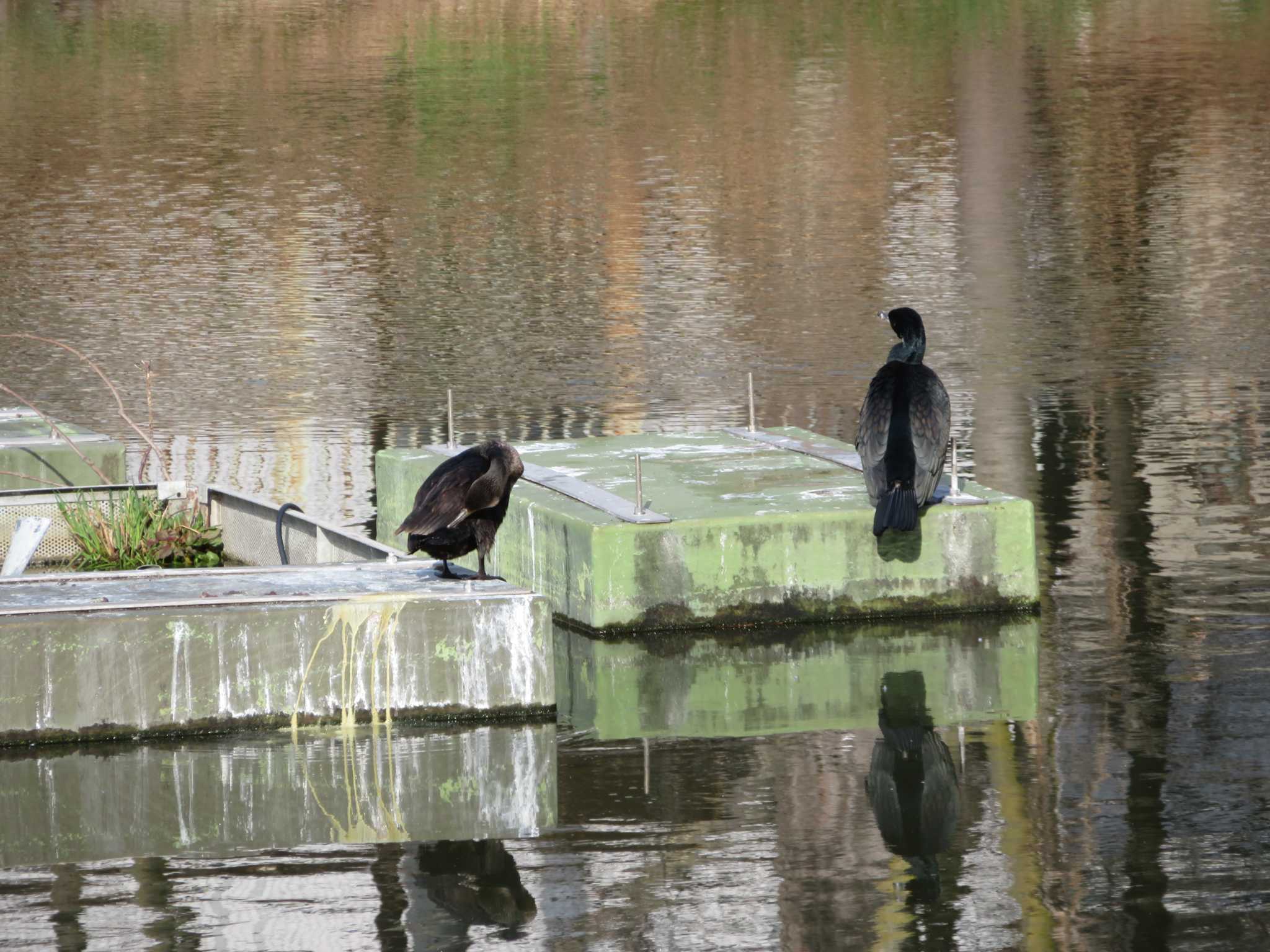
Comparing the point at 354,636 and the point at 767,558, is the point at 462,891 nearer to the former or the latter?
the point at 354,636

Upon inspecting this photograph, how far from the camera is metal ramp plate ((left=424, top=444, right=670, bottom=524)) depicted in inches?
482

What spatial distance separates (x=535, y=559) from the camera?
12930 millimetres

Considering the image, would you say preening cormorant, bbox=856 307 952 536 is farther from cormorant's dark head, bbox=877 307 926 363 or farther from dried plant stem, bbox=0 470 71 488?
dried plant stem, bbox=0 470 71 488

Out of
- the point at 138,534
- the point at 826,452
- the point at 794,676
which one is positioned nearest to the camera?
the point at 794,676

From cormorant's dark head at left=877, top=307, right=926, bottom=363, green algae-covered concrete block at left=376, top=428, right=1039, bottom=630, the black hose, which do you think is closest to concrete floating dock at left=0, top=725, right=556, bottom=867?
green algae-covered concrete block at left=376, top=428, right=1039, bottom=630

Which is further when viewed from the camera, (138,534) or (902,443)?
(138,534)

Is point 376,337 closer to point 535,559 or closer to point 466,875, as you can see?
point 535,559

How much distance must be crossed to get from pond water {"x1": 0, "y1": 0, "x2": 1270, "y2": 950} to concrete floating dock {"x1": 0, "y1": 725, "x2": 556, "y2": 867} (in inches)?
3.1

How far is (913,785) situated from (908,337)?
12.1 feet

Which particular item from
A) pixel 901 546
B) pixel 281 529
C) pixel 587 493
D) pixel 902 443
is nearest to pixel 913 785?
pixel 902 443

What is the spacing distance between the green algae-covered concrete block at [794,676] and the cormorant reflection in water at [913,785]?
0.08 metres

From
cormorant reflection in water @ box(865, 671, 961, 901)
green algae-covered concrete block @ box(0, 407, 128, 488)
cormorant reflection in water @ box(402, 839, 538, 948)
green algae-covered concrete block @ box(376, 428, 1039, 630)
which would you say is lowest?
cormorant reflection in water @ box(402, 839, 538, 948)

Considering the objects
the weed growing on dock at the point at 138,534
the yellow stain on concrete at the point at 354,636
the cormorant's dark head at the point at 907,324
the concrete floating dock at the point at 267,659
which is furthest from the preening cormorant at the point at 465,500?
the weed growing on dock at the point at 138,534

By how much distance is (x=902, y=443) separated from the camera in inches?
468
